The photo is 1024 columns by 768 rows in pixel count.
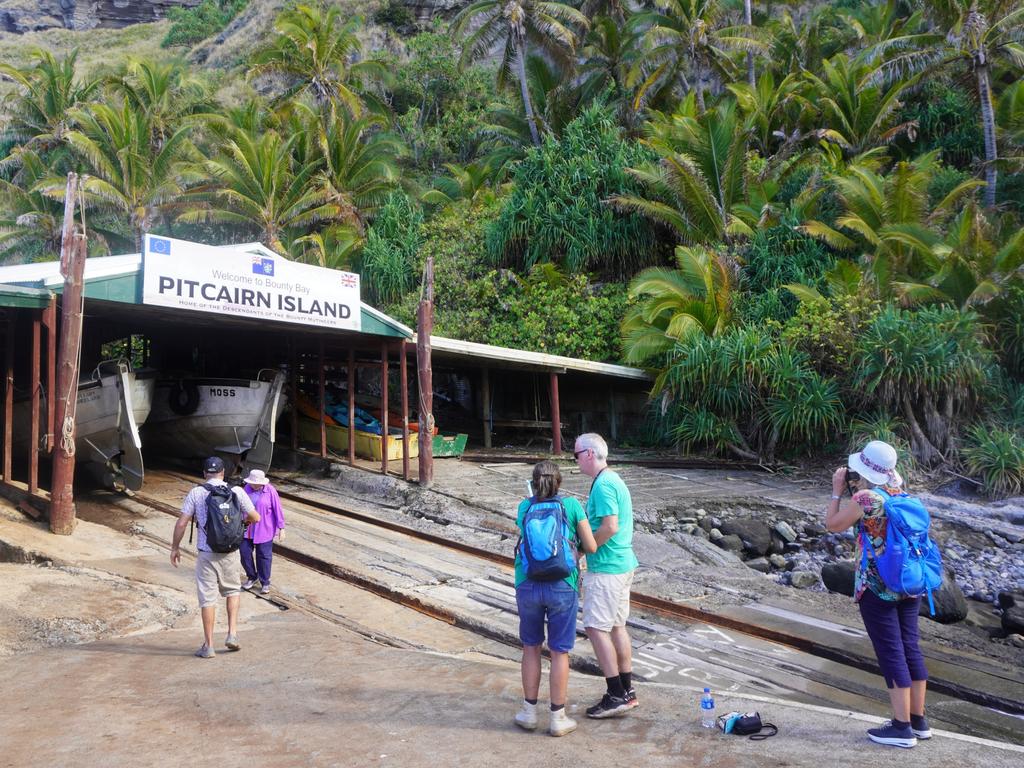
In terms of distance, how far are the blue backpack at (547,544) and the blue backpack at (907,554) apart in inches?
63.7

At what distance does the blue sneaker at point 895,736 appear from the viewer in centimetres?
429

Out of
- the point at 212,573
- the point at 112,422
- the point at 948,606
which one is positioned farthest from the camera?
the point at 112,422

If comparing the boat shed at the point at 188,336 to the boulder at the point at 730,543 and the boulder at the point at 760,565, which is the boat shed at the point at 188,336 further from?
the boulder at the point at 760,565

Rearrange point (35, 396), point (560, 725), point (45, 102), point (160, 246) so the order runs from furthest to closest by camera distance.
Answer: point (45, 102) < point (35, 396) < point (160, 246) < point (560, 725)

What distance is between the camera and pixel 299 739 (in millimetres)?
4676

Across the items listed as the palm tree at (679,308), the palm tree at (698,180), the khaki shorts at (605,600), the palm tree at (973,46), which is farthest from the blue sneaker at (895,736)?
the palm tree at (973,46)

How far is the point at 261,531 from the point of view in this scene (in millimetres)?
8039

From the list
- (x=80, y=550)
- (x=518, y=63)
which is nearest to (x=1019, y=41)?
(x=518, y=63)

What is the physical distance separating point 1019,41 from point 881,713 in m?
23.1

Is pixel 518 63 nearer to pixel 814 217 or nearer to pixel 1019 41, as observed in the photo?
pixel 814 217

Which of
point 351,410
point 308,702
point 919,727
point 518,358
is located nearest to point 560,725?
point 308,702

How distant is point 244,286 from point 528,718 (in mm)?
8750

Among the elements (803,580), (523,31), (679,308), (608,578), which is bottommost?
(803,580)

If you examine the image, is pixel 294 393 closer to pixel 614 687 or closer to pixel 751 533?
pixel 751 533
